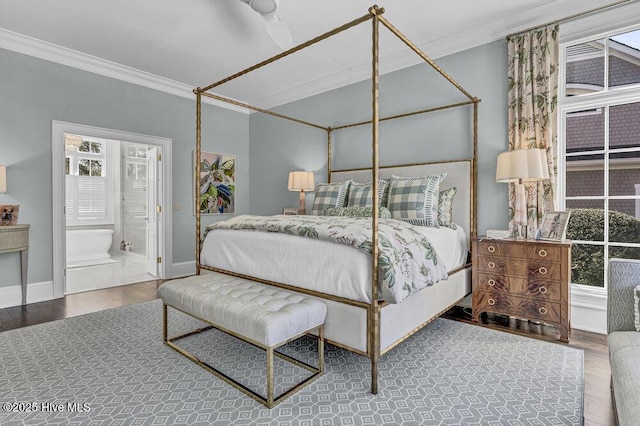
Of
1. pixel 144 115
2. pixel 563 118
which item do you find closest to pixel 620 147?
pixel 563 118

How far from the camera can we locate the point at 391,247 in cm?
202

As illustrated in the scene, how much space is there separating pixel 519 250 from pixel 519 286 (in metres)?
0.30

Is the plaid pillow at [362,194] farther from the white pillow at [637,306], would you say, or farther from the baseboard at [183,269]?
the baseboard at [183,269]

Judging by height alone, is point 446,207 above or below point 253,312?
above

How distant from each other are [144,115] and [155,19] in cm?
170

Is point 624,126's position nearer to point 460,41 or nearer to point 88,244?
point 460,41

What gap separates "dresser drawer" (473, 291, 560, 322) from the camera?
2658 millimetres

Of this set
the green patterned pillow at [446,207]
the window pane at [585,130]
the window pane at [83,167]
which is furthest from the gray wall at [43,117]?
the window pane at [585,130]

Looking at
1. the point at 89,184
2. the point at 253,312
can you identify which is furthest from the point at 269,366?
the point at 89,184

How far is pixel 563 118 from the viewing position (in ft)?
10.2

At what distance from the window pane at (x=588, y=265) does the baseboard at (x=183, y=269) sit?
478cm

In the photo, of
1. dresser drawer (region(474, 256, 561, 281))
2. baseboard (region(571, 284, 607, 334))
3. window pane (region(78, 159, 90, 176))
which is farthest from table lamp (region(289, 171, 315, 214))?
window pane (region(78, 159, 90, 176))

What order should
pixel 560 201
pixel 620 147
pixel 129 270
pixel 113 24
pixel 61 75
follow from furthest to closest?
1. pixel 129 270
2. pixel 61 75
3. pixel 113 24
4. pixel 560 201
5. pixel 620 147

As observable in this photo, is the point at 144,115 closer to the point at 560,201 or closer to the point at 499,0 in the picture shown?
the point at 499,0
